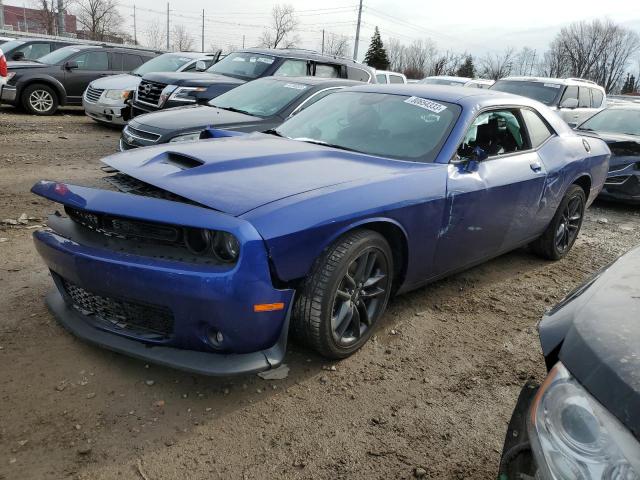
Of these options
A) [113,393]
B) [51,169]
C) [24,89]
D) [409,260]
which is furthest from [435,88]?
[24,89]

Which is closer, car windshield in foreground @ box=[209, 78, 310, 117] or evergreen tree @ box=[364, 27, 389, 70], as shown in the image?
car windshield in foreground @ box=[209, 78, 310, 117]

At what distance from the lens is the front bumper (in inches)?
393

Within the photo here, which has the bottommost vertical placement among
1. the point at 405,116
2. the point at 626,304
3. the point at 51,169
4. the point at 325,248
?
the point at 51,169

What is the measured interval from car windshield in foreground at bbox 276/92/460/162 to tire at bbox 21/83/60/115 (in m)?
9.48

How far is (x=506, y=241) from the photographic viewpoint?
407cm

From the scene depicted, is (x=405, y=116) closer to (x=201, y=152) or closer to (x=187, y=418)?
(x=201, y=152)

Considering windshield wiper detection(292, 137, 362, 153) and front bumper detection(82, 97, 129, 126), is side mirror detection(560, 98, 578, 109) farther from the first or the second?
windshield wiper detection(292, 137, 362, 153)

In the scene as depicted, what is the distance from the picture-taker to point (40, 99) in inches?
453

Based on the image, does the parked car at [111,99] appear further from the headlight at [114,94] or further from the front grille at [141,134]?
the front grille at [141,134]

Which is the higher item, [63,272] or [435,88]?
[435,88]

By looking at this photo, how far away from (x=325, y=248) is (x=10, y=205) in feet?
13.1

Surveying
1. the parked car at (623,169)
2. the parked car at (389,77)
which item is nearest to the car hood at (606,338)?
the parked car at (623,169)

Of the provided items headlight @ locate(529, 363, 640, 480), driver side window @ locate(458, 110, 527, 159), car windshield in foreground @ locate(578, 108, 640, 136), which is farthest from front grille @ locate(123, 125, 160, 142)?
car windshield in foreground @ locate(578, 108, 640, 136)

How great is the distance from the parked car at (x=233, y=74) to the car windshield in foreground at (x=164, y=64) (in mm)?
2703
